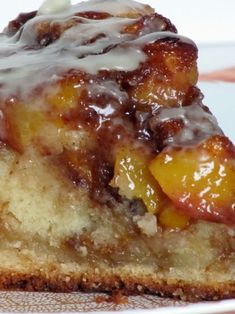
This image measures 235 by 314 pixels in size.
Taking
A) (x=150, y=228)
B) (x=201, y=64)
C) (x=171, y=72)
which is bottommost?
(x=201, y=64)

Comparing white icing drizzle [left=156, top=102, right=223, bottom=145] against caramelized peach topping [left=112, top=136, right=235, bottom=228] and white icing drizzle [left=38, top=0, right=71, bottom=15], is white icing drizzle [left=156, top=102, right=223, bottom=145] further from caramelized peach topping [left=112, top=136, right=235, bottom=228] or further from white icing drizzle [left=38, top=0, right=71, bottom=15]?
white icing drizzle [left=38, top=0, right=71, bottom=15]

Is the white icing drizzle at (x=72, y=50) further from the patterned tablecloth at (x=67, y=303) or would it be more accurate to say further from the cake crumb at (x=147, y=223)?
the patterned tablecloth at (x=67, y=303)

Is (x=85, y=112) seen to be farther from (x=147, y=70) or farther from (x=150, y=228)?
(x=150, y=228)

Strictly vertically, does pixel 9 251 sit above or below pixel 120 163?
below

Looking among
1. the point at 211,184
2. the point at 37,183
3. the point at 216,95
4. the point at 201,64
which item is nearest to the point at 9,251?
the point at 37,183

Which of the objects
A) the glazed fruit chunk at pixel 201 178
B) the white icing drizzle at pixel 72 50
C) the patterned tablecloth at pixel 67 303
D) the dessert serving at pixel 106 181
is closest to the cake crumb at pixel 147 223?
the dessert serving at pixel 106 181

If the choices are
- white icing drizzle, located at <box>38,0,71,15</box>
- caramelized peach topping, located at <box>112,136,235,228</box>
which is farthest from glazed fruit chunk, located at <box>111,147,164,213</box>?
white icing drizzle, located at <box>38,0,71,15</box>
